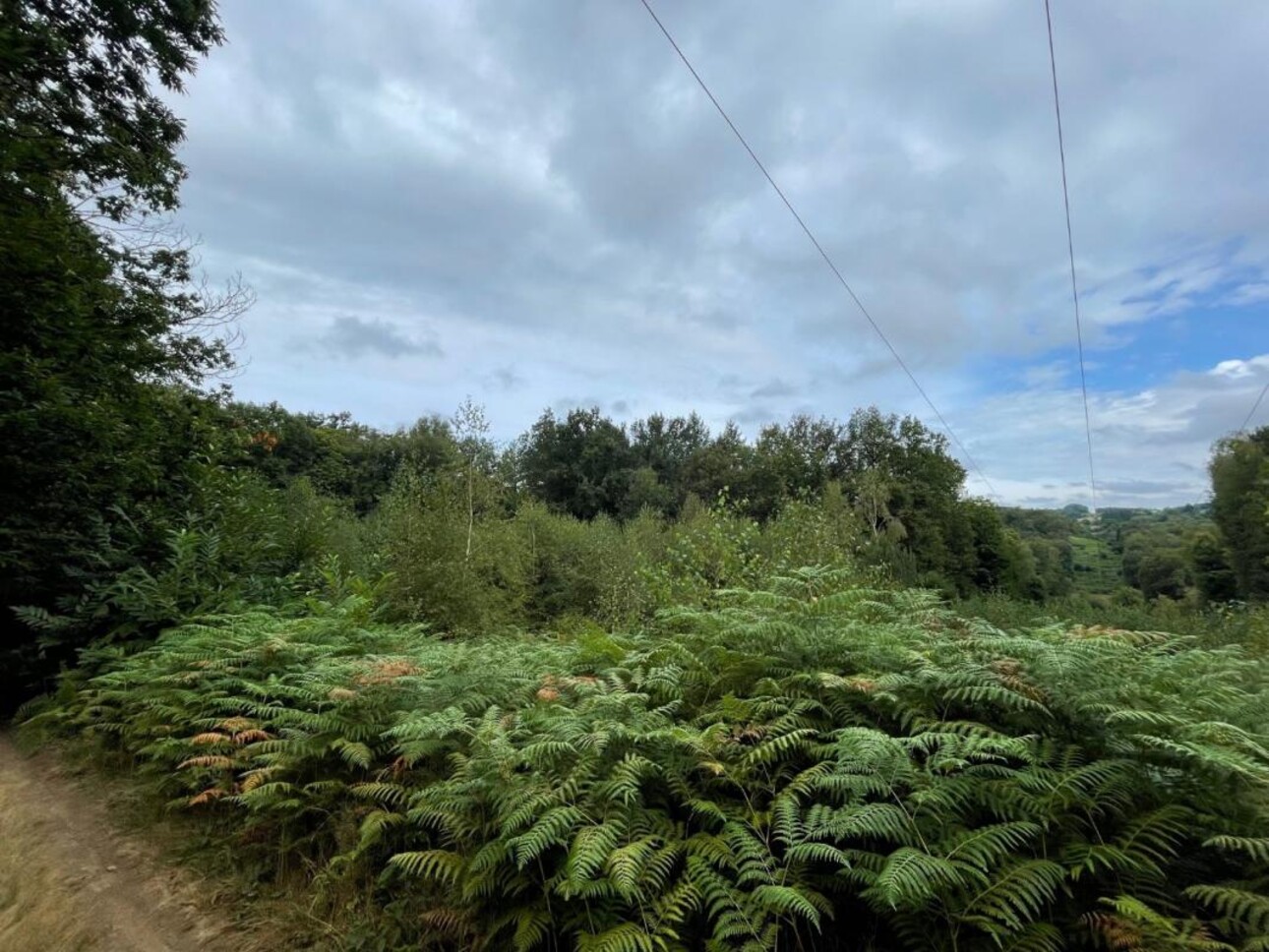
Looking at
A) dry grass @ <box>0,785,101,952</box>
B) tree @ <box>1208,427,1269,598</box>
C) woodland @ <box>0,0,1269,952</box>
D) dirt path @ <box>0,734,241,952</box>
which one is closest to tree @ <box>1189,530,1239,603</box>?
tree @ <box>1208,427,1269,598</box>

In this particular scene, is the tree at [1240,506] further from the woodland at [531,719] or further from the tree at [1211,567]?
the woodland at [531,719]

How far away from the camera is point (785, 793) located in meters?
2.12

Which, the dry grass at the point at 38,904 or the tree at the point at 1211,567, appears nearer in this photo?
the dry grass at the point at 38,904

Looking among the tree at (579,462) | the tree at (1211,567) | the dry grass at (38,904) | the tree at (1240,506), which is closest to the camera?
the dry grass at (38,904)

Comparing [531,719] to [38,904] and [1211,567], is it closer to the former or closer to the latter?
[38,904]

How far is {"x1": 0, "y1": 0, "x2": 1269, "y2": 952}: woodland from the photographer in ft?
6.02

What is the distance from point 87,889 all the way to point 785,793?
3.36 meters

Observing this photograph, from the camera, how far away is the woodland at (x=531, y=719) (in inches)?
72.3

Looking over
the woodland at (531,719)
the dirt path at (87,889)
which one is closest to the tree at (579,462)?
the woodland at (531,719)

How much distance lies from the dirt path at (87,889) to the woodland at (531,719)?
0.23 metres

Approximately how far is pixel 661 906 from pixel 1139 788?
1632 millimetres

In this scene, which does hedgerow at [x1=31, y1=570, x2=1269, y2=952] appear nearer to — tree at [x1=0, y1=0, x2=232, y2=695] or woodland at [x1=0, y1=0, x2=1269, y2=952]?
woodland at [x1=0, y1=0, x2=1269, y2=952]

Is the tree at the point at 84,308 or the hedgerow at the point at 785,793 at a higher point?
the tree at the point at 84,308

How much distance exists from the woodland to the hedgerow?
15 mm
